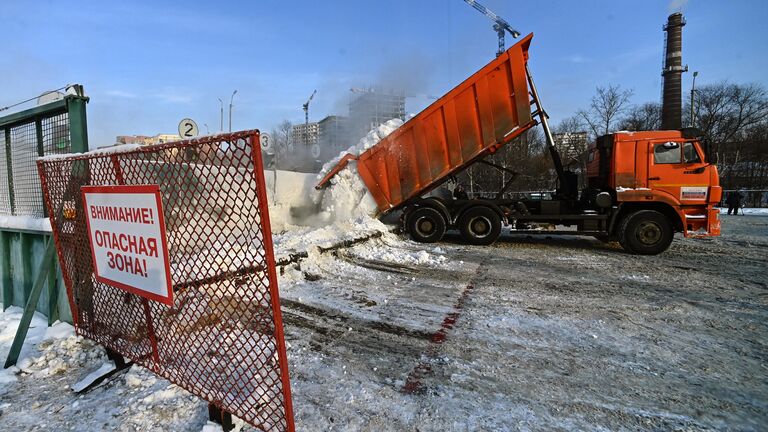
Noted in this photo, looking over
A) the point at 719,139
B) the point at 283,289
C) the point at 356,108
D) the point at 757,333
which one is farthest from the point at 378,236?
the point at 719,139

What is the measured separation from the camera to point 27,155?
4.52 metres

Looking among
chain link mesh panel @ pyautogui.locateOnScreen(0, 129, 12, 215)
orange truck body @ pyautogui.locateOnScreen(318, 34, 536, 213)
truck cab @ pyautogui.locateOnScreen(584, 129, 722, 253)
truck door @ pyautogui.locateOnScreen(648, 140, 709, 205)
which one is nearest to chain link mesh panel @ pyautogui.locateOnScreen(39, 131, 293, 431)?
chain link mesh panel @ pyautogui.locateOnScreen(0, 129, 12, 215)

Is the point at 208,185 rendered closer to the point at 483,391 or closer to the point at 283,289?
the point at 483,391

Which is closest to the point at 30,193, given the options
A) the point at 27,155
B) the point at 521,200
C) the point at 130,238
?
the point at 27,155

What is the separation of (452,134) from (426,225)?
2.35m

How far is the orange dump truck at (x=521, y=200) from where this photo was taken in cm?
829

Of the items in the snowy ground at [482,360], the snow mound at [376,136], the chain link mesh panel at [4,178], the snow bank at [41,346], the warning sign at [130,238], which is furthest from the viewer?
the snow mound at [376,136]

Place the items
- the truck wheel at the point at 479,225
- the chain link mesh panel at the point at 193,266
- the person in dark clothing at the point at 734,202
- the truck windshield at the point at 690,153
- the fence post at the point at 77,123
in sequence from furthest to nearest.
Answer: the person in dark clothing at the point at 734,202, the truck wheel at the point at 479,225, the truck windshield at the point at 690,153, the fence post at the point at 77,123, the chain link mesh panel at the point at 193,266

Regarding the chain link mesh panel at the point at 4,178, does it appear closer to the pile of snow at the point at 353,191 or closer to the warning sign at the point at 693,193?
the pile of snow at the point at 353,191

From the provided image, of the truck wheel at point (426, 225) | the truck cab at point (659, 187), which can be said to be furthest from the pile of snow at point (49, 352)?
the truck cab at point (659, 187)

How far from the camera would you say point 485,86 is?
8695mm

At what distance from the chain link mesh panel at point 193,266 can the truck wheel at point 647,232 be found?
27.9 ft

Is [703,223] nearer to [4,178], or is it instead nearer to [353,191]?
[353,191]

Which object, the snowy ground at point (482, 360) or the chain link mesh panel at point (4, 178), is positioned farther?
the chain link mesh panel at point (4, 178)
